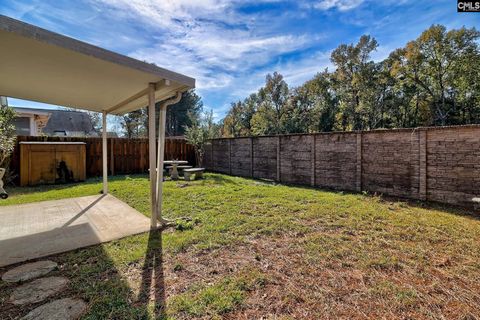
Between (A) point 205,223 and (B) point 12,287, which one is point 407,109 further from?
(B) point 12,287

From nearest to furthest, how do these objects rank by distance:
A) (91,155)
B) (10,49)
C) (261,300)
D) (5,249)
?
(261,300), (10,49), (5,249), (91,155)

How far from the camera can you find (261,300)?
1.94 meters

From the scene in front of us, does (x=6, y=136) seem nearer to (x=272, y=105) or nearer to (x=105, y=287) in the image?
(x=105, y=287)

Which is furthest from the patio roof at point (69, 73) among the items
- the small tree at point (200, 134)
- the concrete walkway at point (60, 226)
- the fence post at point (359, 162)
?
the small tree at point (200, 134)

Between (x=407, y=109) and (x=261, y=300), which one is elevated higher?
(x=407, y=109)

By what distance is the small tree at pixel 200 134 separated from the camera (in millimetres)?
11258

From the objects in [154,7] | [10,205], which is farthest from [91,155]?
[154,7]

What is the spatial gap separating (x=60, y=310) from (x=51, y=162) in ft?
25.7

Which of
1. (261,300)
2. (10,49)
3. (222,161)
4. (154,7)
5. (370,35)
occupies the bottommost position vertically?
(261,300)

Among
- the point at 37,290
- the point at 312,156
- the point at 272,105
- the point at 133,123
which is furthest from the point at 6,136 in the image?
the point at 272,105

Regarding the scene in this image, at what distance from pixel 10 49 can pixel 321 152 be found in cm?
666

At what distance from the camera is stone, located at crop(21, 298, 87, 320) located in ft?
5.64

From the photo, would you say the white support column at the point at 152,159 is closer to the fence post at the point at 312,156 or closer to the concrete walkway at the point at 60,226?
the concrete walkway at the point at 60,226

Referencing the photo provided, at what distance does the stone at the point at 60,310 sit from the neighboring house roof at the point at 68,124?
22.1 meters
